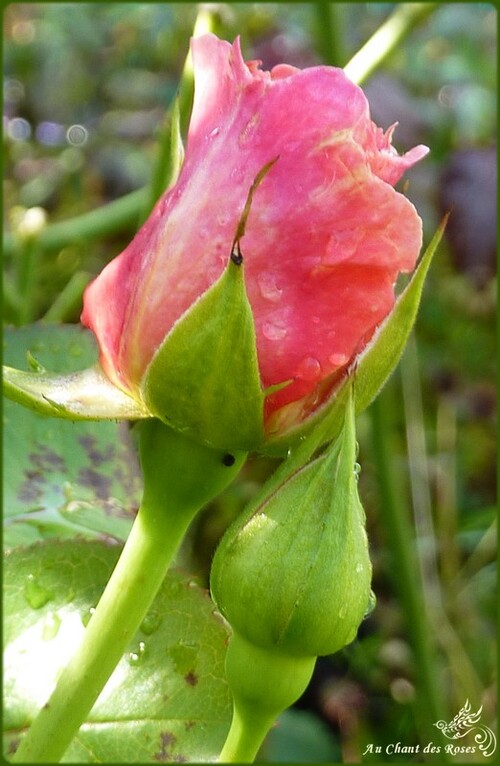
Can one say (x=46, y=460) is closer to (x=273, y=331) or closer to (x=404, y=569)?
(x=273, y=331)

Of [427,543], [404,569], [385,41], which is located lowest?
[427,543]

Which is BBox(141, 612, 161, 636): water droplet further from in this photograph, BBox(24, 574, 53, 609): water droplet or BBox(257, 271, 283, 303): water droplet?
BBox(257, 271, 283, 303): water droplet

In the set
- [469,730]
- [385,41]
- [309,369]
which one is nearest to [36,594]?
[309,369]

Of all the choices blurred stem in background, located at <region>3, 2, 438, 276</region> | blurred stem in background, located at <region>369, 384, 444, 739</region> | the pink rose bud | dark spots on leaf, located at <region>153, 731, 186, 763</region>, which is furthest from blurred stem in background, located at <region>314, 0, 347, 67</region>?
dark spots on leaf, located at <region>153, 731, 186, 763</region>

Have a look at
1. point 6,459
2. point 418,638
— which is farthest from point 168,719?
point 418,638

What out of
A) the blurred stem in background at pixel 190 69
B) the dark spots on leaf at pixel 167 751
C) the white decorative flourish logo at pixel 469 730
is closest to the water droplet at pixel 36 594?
the dark spots on leaf at pixel 167 751

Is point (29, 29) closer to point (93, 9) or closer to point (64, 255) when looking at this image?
point (93, 9)

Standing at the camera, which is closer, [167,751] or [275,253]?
[275,253]
